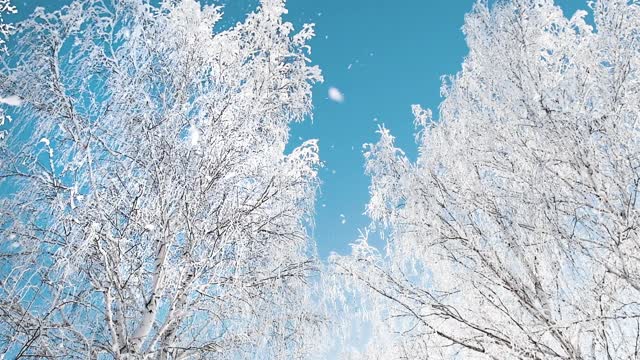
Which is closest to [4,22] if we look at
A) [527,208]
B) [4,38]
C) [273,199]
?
[4,38]

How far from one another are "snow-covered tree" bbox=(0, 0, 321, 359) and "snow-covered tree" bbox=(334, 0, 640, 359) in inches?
44.4

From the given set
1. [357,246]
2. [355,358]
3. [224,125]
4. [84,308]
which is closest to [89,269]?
[84,308]

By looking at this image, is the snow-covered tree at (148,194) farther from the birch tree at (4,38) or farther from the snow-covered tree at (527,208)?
the snow-covered tree at (527,208)

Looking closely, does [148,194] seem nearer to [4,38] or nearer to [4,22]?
[4,38]

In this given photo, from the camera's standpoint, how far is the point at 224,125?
3.77 m

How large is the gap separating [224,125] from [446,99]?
242 cm

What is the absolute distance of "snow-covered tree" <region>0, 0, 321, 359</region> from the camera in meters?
2.94

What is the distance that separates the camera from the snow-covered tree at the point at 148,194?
2.94m

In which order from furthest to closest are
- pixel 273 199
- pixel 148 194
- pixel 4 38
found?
pixel 273 199, pixel 148 194, pixel 4 38

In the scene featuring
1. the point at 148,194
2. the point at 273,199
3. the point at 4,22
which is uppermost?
the point at 4,22

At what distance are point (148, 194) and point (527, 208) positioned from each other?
298cm

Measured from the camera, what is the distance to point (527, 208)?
9.46 ft

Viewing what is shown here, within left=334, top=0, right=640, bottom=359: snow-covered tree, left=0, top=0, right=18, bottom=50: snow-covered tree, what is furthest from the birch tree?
left=334, top=0, right=640, bottom=359: snow-covered tree

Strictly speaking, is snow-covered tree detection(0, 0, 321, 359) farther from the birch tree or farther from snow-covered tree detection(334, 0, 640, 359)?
snow-covered tree detection(334, 0, 640, 359)
